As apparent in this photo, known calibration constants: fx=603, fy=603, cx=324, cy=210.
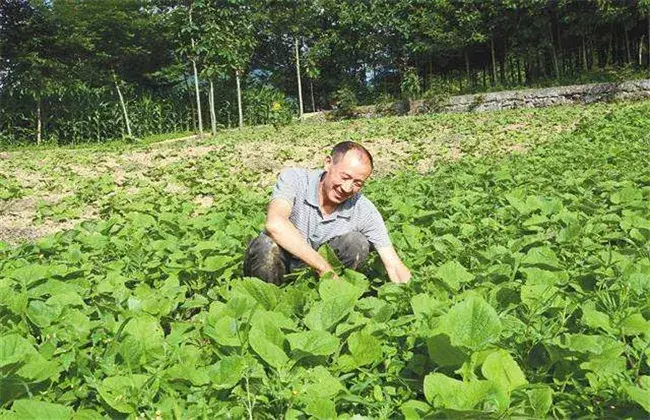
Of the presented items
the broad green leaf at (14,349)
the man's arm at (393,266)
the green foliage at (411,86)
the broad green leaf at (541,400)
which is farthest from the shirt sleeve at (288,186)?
the green foliage at (411,86)

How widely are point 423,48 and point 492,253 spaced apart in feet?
78.4

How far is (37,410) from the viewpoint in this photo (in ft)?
5.27

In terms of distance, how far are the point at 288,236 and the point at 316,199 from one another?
1.15ft

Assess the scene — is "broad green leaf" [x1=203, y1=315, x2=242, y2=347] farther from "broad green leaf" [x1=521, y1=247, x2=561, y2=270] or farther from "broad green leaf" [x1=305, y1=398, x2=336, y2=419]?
"broad green leaf" [x1=521, y1=247, x2=561, y2=270]

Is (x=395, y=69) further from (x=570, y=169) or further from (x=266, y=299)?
(x=266, y=299)

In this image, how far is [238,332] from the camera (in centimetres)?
213

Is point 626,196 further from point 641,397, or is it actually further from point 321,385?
point 321,385

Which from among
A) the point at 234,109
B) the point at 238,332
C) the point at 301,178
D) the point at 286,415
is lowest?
the point at 286,415

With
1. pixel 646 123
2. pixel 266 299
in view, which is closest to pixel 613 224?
pixel 266 299

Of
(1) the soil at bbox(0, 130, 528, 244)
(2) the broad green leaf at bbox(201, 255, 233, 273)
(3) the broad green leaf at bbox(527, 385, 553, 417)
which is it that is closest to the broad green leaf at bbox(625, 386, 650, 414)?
(3) the broad green leaf at bbox(527, 385, 553, 417)

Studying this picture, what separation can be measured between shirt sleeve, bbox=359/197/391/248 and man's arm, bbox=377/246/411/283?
66 mm

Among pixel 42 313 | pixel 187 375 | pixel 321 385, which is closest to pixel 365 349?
pixel 321 385

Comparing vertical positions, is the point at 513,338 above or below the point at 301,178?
below

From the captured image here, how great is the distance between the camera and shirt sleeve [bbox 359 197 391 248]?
343 centimetres
